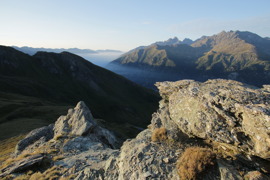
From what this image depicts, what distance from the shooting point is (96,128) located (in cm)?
3531

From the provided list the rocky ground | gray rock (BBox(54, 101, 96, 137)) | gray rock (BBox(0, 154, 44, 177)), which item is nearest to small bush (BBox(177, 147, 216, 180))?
the rocky ground

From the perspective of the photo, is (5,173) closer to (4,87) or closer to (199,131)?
(199,131)

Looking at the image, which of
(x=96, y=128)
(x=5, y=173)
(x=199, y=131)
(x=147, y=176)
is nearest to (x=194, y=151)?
(x=199, y=131)

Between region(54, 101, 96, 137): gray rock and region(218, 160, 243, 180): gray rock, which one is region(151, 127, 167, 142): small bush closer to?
region(218, 160, 243, 180): gray rock

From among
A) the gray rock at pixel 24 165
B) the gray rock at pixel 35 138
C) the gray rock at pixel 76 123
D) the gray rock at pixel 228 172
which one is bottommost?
the gray rock at pixel 35 138

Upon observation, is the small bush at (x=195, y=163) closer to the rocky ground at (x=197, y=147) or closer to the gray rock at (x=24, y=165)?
the rocky ground at (x=197, y=147)

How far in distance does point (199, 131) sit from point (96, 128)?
82.0ft

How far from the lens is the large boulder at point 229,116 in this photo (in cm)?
1152

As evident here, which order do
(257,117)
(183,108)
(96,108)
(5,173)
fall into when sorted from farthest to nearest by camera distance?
(96,108)
(5,173)
(183,108)
(257,117)

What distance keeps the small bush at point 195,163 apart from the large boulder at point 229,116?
2220 mm

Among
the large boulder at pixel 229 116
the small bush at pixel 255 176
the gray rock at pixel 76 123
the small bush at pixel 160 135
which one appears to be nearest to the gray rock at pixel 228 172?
the small bush at pixel 255 176

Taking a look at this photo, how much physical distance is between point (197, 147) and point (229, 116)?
3.44 metres

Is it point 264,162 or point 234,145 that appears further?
point 234,145

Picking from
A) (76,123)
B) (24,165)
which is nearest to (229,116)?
(24,165)
